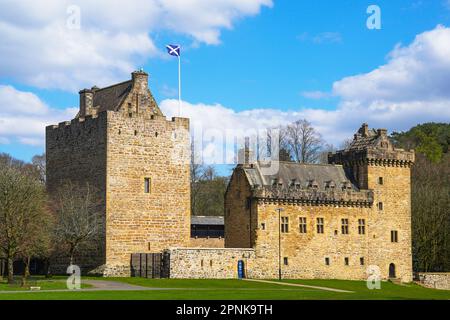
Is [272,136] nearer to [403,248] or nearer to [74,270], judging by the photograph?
[403,248]

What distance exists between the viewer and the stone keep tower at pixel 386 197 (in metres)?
74.5

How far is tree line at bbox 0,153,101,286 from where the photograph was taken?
2106 inches

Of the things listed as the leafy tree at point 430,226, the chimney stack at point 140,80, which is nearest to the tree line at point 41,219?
the chimney stack at point 140,80

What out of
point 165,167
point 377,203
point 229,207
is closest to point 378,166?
point 377,203

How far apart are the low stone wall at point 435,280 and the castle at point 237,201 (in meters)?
1.43

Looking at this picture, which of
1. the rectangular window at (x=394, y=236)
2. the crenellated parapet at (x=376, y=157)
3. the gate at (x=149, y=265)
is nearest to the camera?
the gate at (x=149, y=265)

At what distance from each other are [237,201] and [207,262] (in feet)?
30.3

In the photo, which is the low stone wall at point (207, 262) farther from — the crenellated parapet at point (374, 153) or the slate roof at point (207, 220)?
the slate roof at point (207, 220)

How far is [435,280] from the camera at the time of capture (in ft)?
252

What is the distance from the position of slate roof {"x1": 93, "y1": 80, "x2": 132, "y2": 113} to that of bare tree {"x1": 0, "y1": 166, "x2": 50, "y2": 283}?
31.3 feet

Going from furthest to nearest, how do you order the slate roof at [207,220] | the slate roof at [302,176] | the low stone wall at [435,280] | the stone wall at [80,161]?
the slate roof at [207,220] → the low stone wall at [435,280] → the slate roof at [302,176] → the stone wall at [80,161]

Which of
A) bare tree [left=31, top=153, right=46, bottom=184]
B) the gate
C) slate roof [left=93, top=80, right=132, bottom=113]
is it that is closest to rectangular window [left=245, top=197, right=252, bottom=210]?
the gate

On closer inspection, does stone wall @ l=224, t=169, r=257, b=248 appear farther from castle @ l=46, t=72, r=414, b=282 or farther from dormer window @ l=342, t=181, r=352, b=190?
dormer window @ l=342, t=181, r=352, b=190

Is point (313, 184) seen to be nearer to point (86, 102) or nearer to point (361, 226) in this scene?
point (361, 226)
